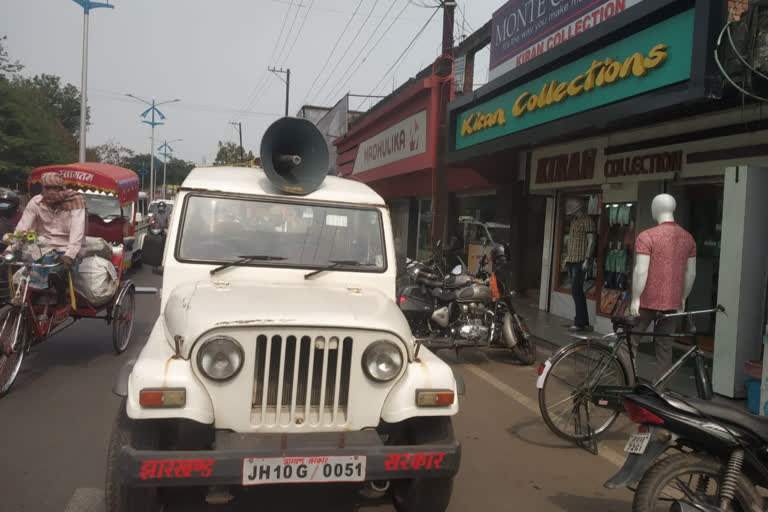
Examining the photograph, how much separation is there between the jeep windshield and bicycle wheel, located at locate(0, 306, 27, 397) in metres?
2.45

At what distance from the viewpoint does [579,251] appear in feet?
36.0

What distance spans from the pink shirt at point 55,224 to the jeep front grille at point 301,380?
13.6 ft

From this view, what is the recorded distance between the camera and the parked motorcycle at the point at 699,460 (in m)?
3.01

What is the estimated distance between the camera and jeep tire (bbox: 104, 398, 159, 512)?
2.86 m

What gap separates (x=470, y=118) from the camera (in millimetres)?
11703

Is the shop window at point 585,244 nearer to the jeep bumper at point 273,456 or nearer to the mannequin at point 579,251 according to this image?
the mannequin at point 579,251

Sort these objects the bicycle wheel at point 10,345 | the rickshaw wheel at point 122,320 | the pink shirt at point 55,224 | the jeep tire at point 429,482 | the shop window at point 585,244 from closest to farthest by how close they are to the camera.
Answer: the jeep tire at point 429,482, the bicycle wheel at point 10,345, the pink shirt at point 55,224, the rickshaw wheel at point 122,320, the shop window at point 585,244

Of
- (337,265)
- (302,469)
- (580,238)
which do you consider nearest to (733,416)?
(302,469)

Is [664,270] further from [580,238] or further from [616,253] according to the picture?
[580,238]

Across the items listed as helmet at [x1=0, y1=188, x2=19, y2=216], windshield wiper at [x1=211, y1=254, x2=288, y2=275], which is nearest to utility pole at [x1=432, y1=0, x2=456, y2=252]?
helmet at [x1=0, y1=188, x2=19, y2=216]

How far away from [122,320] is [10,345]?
1.98 meters

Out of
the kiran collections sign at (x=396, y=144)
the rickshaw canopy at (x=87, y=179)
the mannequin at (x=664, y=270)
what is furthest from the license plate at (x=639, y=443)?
the kiran collections sign at (x=396, y=144)

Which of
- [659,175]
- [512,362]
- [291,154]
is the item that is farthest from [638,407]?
[659,175]

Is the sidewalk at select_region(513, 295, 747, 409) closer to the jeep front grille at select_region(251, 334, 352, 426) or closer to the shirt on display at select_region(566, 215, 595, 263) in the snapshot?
the shirt on display at select_region(566, 215, 595, 263)
